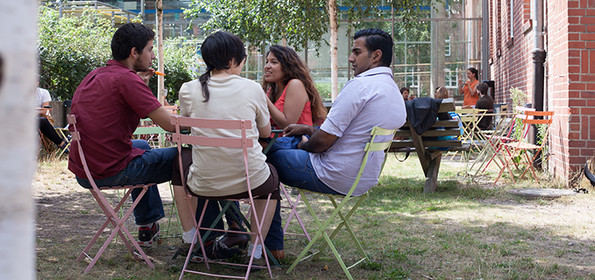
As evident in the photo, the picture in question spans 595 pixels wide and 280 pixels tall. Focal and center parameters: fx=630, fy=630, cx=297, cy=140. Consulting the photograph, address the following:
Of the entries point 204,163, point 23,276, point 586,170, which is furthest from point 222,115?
point 586,170

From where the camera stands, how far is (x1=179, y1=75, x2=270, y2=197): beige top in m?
3.39

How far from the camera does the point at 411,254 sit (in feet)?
13.9

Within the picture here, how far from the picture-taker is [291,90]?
457 cm

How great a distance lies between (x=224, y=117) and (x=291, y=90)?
123cm

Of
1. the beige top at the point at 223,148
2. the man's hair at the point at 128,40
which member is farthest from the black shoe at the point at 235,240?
the man's hair at the point at 128,40

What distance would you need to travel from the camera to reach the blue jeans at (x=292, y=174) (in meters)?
3.71

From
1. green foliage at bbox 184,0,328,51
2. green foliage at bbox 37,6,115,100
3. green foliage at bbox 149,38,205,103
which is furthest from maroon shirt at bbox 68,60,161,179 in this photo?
green foliage at bbox 149,38,205,103

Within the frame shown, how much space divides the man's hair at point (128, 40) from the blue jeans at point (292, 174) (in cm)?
107

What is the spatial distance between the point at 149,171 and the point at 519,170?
19.7ft

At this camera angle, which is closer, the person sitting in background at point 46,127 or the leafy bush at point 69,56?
the person sitting in background at point 46,127

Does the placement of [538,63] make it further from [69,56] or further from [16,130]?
[69,56]

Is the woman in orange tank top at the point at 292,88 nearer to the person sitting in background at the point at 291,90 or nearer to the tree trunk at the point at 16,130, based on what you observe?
the person sitting in background at the point at 291,90

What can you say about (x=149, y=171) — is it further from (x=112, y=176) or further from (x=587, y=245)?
(x=587, y=245)

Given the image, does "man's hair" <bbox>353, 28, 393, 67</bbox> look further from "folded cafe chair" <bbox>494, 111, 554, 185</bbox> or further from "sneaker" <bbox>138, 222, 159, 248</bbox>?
"folded cafe chair" <bbox>494, 111, 554, 185</bbox>
